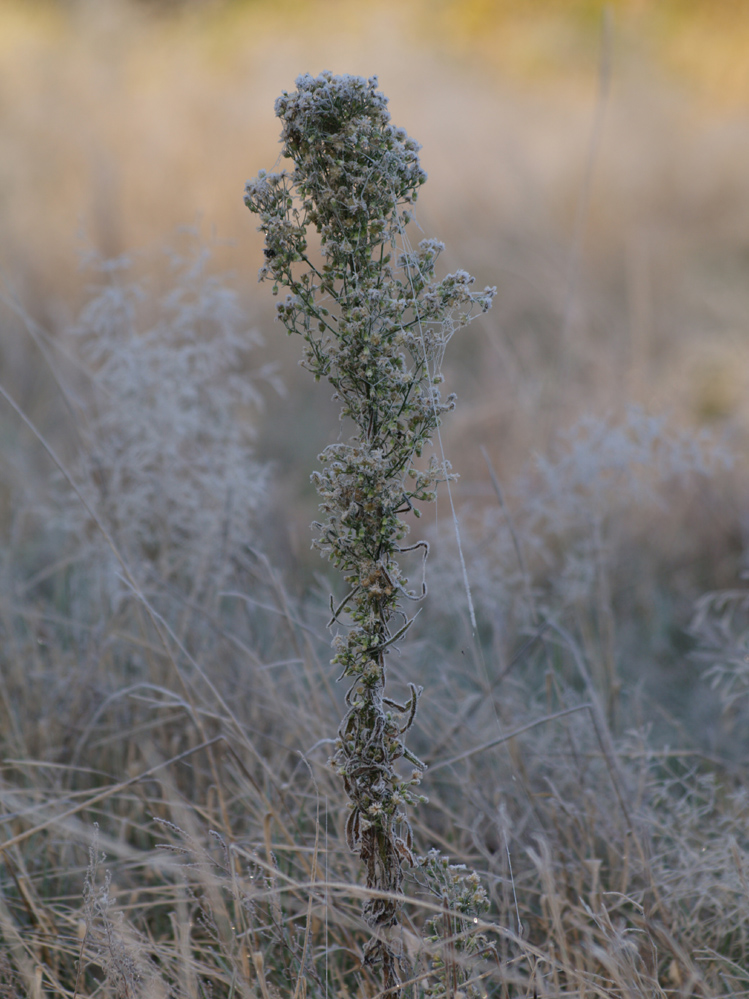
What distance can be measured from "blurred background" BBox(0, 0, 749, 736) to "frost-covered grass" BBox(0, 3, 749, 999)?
0.03 m

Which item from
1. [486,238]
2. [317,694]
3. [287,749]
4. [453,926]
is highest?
[486,238]

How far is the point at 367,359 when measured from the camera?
81cm

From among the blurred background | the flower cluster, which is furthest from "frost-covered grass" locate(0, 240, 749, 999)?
the blurred background

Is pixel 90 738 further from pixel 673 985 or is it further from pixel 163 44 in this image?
pixel 163 44

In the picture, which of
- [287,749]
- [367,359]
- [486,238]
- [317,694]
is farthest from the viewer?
[486,238]

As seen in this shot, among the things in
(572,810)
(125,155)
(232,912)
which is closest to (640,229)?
(125,155)

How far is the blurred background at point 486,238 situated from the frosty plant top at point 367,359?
95 cm

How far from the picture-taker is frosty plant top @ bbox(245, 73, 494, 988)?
0.82 metres

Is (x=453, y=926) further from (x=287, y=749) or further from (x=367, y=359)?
(x=367, y=359)

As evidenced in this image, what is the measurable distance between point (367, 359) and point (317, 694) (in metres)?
0.84

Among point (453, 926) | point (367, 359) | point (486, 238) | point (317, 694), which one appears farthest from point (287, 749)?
point (486, 238)

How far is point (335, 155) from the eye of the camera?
83 centimetres

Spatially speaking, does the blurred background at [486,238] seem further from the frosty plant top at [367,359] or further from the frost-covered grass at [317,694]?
the frosty plant top at [367,359]

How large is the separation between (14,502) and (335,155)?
6.93 ft
